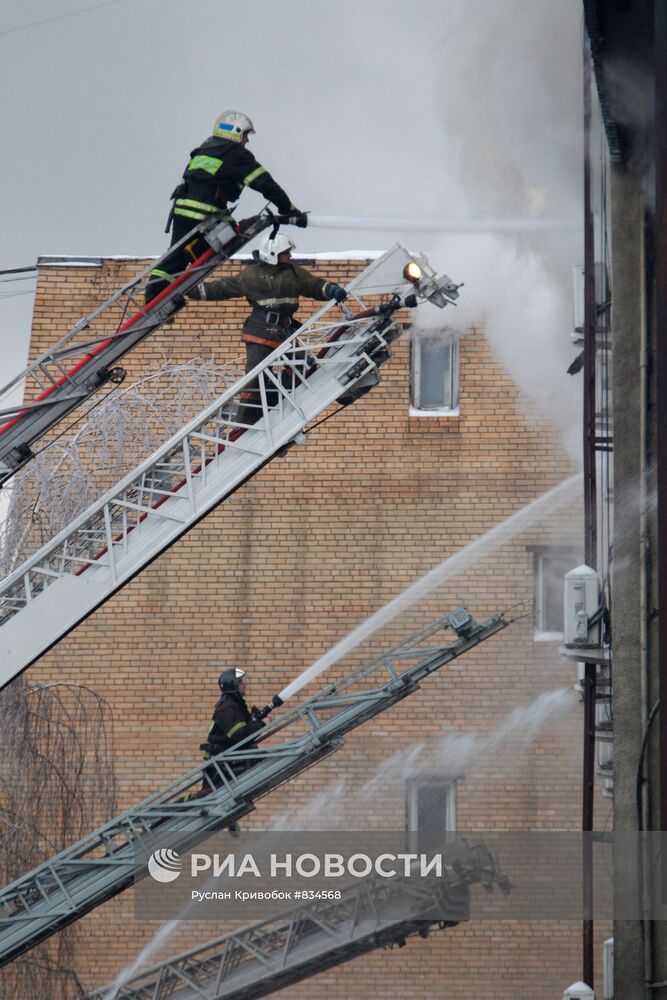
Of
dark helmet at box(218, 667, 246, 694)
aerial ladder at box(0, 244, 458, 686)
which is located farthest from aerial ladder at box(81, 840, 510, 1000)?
aerial ladder at box(0, 244, 458, 686)

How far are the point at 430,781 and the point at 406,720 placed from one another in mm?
718

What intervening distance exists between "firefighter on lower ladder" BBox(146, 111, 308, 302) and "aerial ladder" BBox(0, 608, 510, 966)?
3.42 m

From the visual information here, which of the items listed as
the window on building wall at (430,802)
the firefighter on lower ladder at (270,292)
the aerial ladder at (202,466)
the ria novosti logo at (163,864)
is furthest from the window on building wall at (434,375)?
the ria novosti logo at (163,864)

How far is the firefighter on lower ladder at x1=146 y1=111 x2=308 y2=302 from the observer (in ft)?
31.2

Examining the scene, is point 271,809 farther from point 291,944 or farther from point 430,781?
point 291,944

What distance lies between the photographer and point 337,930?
37.9 feet

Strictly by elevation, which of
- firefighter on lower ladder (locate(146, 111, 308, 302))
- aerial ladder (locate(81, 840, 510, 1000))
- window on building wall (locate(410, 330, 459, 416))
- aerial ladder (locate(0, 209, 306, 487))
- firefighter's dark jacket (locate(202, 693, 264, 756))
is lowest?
aerial ladder (locate(81, 840, 510, 1000))

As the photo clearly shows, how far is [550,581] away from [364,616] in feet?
7.04

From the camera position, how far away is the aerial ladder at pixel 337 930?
11352 millimetres

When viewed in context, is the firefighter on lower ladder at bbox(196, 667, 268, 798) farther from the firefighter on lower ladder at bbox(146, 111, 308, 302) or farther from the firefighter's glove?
the firefighter's glove

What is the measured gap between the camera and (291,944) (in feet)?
38.1

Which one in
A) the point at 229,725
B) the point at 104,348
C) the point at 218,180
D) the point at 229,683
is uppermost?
the point at 218,180

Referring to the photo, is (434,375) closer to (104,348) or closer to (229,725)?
(229,725)

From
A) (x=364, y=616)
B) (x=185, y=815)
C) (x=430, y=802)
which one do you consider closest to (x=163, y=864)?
(x=185, y=815)
